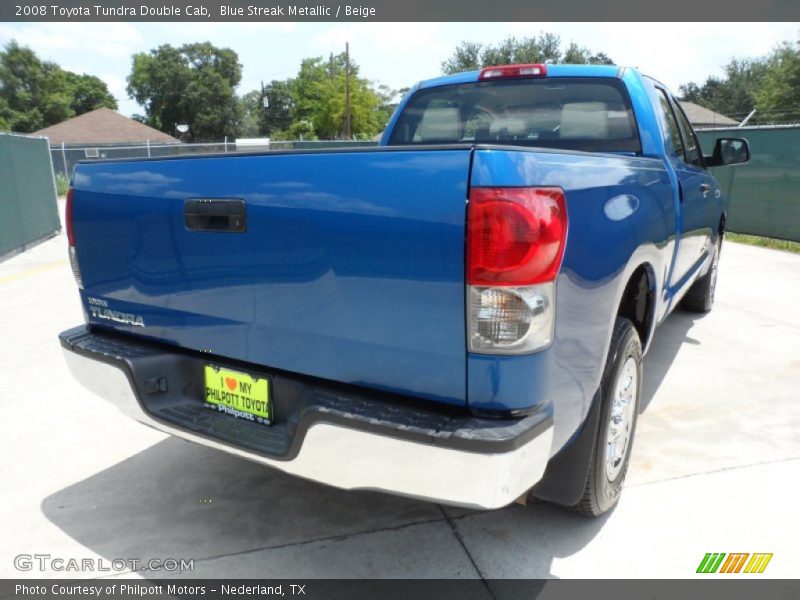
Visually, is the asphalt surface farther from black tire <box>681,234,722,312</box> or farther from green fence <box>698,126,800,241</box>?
green fence <box>698,126,800,241</box>

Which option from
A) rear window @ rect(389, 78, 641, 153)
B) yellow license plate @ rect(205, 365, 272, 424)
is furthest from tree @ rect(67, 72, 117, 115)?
yellow license plate @ rect(205, 365, 272, 424)

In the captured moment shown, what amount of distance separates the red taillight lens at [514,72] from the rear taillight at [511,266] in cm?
222

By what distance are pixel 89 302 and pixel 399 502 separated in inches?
65.6

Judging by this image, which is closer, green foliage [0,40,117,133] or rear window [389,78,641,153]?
rear window [389,78,641,153]

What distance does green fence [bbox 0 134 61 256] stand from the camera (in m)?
9.39

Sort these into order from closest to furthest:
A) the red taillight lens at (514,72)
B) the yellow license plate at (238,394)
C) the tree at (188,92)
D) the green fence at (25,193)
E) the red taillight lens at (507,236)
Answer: the red taillight lens at (507,236) → the yellow license plate at (238,394) → the red taillight lens at (514,72) → the green fence at (25,193) → the tree at (188,92)

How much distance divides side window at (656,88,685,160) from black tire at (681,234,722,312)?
199 cm

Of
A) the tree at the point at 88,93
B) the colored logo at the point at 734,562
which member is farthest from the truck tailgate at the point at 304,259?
the tree at the point at 88,93

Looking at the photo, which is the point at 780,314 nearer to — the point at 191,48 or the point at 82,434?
the point at 82,434

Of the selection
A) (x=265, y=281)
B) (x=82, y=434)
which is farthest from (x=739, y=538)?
(x=82, y=434)

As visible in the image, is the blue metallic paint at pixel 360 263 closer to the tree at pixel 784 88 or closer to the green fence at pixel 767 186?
the green fence at pixel 767 186

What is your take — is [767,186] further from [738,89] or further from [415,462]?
[738,89]

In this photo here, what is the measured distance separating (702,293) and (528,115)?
3169 mm

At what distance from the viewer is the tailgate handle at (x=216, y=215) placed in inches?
84.3
